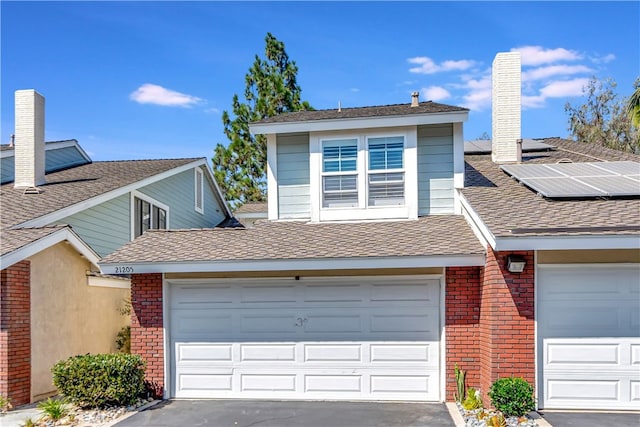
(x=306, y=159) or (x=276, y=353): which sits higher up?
(x=306, y=159)

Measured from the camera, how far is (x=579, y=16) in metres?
13.5

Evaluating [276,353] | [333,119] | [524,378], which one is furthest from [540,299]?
[333,119]

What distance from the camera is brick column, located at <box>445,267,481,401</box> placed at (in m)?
8.76

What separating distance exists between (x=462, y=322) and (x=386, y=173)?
11.2 ft

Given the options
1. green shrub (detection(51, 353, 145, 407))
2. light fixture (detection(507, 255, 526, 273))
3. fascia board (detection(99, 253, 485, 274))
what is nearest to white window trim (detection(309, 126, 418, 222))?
fascia board (detection(99, 253, 485, 274))

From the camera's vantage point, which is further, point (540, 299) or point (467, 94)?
point (467, 94)

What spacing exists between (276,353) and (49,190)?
732cm

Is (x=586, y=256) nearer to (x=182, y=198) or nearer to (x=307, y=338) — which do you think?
(x=307, y=338)

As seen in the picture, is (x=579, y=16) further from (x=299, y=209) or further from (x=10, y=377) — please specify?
(x=10, y=377)

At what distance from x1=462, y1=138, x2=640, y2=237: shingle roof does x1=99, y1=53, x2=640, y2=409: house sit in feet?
0.12

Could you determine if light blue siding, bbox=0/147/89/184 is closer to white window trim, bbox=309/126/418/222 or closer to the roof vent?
white window trim, bbox=309/126/418/222

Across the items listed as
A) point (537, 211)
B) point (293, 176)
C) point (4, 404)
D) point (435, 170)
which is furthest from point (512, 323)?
point (4, 404)

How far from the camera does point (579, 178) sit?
1002cm

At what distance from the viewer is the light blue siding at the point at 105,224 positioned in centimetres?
1194
